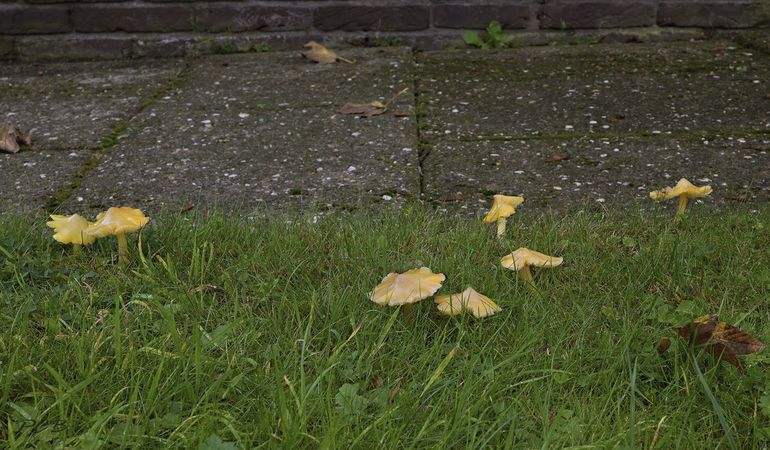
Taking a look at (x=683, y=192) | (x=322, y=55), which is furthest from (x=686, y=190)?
(x=322, y=55)

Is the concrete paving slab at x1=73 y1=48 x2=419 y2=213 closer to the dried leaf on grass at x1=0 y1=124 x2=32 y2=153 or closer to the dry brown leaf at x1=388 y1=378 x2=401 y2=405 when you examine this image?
the dried leaf on grass at x1=0 y1=124 x2=32 y2=153

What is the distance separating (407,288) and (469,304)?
0.14 meters

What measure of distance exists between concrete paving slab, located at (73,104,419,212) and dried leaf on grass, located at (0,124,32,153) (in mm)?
383

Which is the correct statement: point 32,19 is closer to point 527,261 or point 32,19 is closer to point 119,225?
point 119,225

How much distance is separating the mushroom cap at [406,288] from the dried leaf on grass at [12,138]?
1934mm

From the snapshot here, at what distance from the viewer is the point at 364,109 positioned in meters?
3.36

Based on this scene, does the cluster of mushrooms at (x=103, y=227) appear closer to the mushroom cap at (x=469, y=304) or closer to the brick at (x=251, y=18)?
the mushroom cap at (x=469, y=304)

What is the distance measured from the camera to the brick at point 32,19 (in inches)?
183

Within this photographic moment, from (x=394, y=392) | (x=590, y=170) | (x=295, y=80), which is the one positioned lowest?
(x=394, y=392)

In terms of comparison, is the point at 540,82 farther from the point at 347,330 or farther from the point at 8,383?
the point at 8,383

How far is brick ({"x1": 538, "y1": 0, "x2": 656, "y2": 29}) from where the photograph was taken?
4660 millimetres

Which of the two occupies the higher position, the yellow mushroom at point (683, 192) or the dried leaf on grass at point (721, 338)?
the yellow mushroom at point (683, 192)

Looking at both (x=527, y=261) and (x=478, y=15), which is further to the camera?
(x=478, y=15)

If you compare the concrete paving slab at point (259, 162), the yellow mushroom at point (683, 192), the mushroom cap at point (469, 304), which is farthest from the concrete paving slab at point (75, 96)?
the yellow mushroom at point (683, 192)
